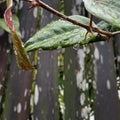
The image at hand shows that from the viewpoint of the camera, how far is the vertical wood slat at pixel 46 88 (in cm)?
91

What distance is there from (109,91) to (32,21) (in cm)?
37

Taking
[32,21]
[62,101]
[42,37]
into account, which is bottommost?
[62,101]

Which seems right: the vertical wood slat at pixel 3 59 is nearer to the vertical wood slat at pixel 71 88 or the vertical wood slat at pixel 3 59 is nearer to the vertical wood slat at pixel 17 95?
the vertical wood slat at pixel 17 95

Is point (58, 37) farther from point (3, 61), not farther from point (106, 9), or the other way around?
point (3, 61)

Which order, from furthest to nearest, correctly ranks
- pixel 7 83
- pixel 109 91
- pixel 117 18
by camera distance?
pixel 7 83
pixel 109 91
pixel 117 18

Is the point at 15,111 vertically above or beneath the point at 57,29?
beneath

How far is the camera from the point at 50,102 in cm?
92

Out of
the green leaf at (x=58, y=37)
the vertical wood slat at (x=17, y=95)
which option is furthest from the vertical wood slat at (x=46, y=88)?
the green leaf at (x=58, y=37)

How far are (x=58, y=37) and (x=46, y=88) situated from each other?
0.58 metres

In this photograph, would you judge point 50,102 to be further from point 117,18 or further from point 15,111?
point 117,18

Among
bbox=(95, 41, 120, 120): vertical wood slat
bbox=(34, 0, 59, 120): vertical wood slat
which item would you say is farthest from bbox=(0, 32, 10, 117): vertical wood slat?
bbox=(95, 41, 120, 120): vertical wood slat

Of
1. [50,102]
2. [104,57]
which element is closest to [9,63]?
[50,102]

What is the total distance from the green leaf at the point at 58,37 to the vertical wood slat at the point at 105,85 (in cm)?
51

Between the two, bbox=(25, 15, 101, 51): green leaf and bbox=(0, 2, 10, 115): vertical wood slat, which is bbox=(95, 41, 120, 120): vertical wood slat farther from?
bbox=(25, 15, 101, 51): green leaf
